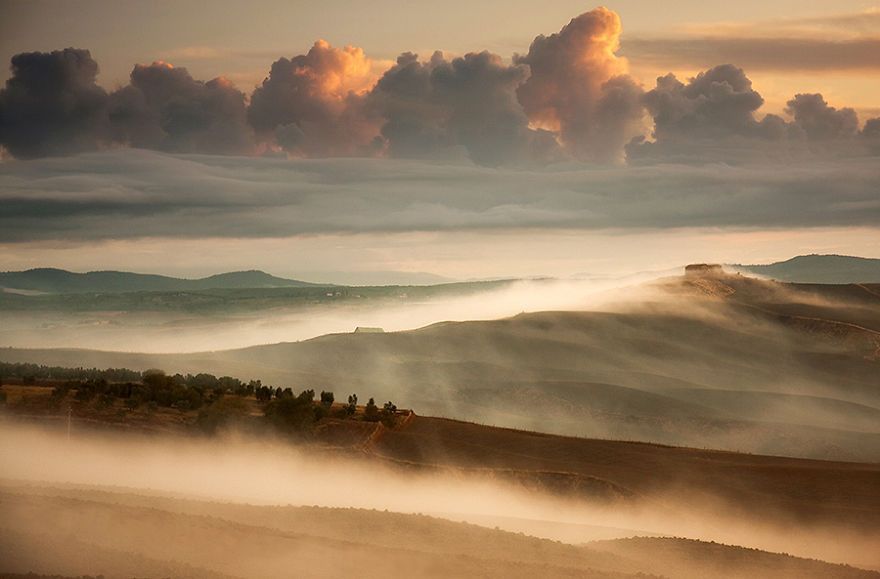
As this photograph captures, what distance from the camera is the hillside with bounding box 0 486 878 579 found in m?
38.7

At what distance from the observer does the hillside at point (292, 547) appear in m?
38.7

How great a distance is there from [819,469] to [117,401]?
4740cm

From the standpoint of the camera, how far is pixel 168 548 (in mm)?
41906

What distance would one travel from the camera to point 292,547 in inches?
1706

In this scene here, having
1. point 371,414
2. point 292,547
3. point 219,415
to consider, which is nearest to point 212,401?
point 219,415

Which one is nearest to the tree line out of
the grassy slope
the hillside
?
the grassy slope

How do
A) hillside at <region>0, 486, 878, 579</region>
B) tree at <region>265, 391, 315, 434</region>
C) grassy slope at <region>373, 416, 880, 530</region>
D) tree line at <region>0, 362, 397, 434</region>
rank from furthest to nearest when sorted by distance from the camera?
tree line at <region>0, 362, 397, 434</region> → tree at <region>265, 391, 315, 434</region> → grassy slope at <region>373, 416, 880, 530</region> → hillside at <region>0, 486, 878, 579</region>

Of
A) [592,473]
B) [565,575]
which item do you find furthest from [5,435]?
[565,575]

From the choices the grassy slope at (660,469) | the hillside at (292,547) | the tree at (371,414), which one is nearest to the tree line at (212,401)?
the tree at (371,414)

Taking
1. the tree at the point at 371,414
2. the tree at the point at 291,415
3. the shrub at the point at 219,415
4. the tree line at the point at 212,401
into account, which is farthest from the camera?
the tree at the point at 371,414

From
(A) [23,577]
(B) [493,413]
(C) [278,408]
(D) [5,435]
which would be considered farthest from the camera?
(B) [493,413]

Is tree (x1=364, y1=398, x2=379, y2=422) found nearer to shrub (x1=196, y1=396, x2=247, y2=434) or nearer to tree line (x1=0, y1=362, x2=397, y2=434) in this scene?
tree line (x1=0, y1=362, x2=397, y2=434)

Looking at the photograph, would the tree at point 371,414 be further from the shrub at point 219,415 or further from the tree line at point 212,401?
the shrub at point 219,415

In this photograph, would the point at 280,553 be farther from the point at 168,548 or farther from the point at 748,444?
the point at 748,444
